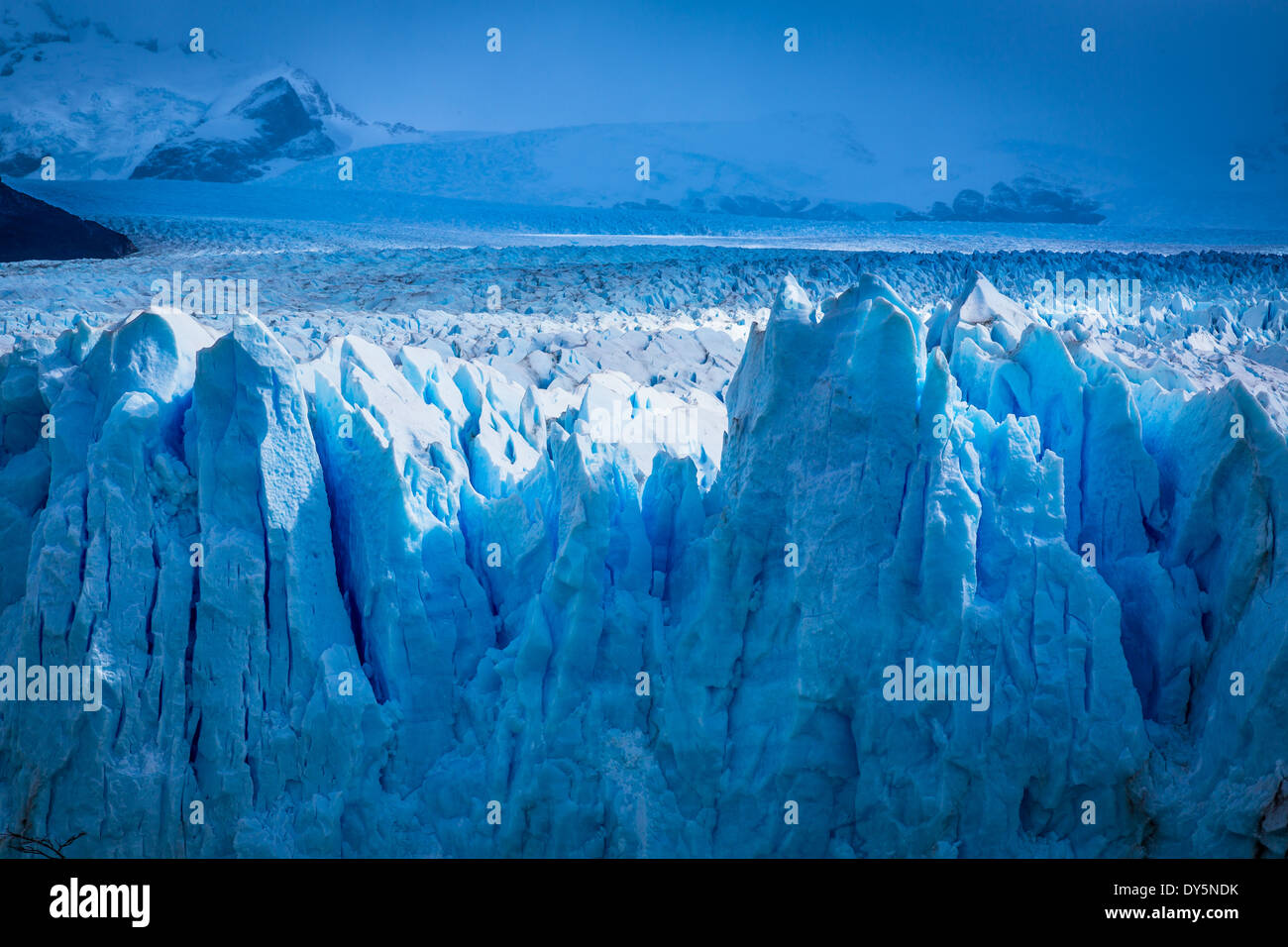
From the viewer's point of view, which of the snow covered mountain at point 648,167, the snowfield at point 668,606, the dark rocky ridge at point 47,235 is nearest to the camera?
the snowfield at point 668,606

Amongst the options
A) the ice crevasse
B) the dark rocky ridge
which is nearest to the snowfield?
the ice crevasse

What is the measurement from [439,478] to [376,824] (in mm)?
1913

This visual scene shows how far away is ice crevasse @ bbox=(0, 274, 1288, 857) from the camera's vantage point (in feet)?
13.9

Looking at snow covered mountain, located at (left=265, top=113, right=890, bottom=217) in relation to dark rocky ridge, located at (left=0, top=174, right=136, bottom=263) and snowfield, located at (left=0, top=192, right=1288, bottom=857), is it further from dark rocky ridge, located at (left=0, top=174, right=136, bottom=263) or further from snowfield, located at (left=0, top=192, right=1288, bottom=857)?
snowfield, located at (left=0, top=192, right=1288, bottom=857)

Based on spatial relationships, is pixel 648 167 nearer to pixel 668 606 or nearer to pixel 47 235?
pixel 47 235

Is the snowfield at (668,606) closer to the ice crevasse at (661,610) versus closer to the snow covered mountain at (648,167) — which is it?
the ice crevasse at (661,610)

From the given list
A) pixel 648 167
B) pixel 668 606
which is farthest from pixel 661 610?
pixel 648 167

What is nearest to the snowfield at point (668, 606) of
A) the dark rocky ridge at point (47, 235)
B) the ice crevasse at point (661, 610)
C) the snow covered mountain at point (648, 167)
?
the ice crevasse at point (661, 610)

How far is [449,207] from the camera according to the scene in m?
23.7

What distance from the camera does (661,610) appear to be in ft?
Answer: 15.9

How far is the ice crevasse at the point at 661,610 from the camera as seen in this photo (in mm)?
4242

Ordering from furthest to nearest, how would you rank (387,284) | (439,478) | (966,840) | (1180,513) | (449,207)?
(449,207) → (387,284) → (439,478) → (1180,513) → (966,840)

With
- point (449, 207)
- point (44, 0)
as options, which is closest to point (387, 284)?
point (449, 207)
